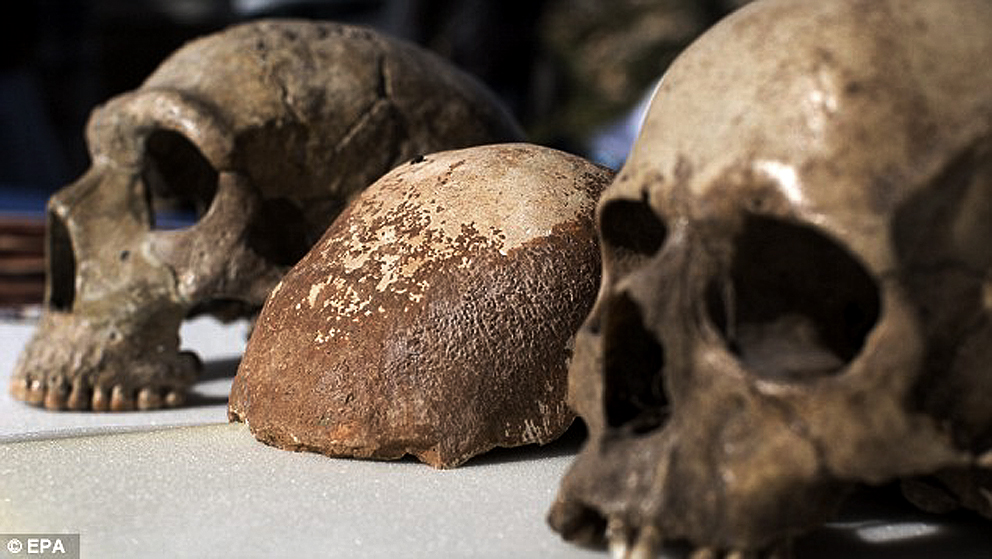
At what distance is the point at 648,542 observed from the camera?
4.94 feet

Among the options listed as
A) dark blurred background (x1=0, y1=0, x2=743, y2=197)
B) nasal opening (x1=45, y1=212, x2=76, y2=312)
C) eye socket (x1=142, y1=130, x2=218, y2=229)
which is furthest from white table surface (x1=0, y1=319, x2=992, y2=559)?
dark blurred background (x1=0, y1=0, x2=743, y2=197)

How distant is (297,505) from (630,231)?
0.61 meters

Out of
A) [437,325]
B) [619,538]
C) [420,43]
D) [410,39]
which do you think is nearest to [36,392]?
[437,325]

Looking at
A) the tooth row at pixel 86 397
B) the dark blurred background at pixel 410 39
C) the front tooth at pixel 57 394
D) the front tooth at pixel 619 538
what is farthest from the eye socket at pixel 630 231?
the dark blurred background at pixel 410 39

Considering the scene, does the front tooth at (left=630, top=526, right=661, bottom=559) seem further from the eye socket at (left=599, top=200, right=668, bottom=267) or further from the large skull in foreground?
the eye socket at (left=599, top=200, right=668, bottom=267)

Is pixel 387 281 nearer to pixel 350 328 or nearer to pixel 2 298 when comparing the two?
pixel 350 328

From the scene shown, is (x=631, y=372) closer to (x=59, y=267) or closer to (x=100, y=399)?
(x=100, y=399)

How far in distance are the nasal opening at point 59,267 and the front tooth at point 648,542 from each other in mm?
1899

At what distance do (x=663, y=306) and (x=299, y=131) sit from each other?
1462 millimetres

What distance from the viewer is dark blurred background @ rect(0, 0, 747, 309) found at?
24.2ft

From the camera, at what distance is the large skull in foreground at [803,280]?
1.46 meters

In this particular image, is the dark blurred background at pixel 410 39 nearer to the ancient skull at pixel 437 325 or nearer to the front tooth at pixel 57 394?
the front tooth at pixel 57 394

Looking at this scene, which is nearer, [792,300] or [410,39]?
[792,300]

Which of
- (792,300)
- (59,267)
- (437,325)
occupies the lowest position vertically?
(59,267)
